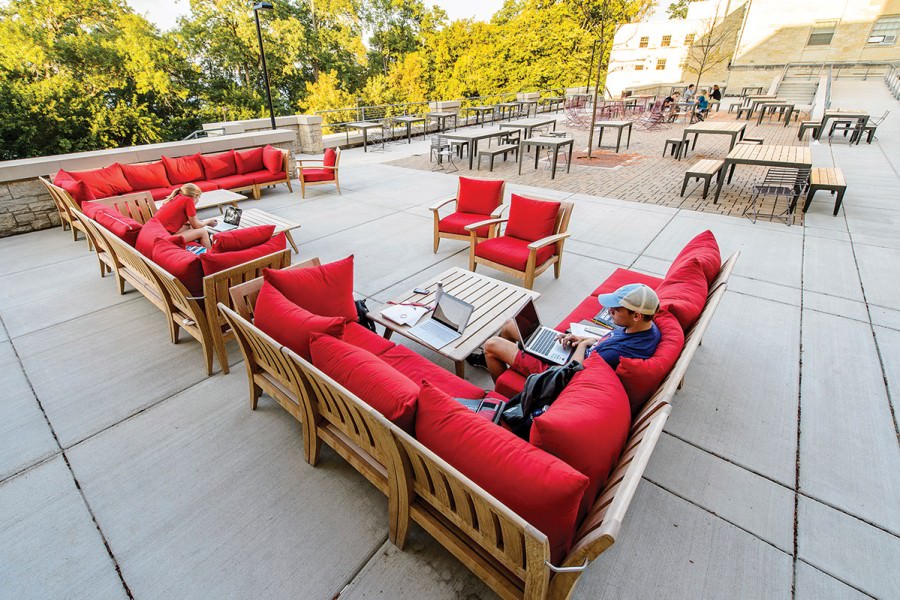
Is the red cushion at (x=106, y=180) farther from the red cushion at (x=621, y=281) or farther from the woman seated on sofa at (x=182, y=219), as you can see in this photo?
the red cushion at (x=621, y=281)

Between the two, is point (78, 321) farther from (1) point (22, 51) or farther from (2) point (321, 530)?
(1) point (22, 51)

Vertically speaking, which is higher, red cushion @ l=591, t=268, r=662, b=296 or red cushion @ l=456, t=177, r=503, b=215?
red cushion @ l=456, t=177, r=503, b=215

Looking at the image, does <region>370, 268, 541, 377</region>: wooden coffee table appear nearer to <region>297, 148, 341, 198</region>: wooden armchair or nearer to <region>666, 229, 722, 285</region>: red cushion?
<region>666, 229, 722, 285</region>: red cushion

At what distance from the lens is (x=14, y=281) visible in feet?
16.1

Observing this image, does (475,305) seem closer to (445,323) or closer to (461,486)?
(445,323)

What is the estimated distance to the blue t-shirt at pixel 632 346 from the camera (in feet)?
7.23

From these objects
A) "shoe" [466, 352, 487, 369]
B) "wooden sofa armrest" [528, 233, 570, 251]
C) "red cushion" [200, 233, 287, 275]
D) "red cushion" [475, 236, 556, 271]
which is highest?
"red cushion" [200, 233, 287, 275]

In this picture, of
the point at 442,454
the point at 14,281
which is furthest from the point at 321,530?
the point at 14,281

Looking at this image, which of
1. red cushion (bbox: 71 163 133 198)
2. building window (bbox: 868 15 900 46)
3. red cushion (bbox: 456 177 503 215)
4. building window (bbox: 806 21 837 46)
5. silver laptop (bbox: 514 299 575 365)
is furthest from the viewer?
building window (bbox: 806 21 837 46)

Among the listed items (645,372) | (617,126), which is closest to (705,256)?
(645,372)

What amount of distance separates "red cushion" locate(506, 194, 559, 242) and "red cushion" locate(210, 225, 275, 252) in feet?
8.46

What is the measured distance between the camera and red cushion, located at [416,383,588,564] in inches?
53.2

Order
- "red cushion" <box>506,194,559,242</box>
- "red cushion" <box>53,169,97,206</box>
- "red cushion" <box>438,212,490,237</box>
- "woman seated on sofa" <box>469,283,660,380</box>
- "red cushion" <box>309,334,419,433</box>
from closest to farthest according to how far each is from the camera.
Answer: "red cushion" <box>309,334,419,433</box> → "woman seated on sofa" <box>469,283,660,380</box> → "red cushion" <box>506,194,559,242</box> → "red cushion" <box>438,212,490,237</box> → "red cushion" <box>53,169,97,206</box>

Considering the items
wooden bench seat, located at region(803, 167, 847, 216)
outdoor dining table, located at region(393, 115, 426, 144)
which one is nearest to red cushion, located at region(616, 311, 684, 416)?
wooden bench seat, located at region(803, 167, 847, 216)
